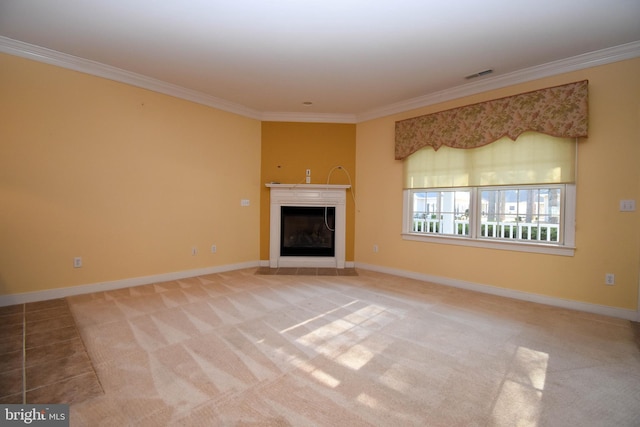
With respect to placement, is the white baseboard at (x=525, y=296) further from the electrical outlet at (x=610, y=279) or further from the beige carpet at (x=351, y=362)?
the electrical outlet at (x=610, y=279)

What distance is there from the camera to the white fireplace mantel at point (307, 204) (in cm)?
481

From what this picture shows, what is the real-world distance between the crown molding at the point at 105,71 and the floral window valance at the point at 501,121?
2.86m

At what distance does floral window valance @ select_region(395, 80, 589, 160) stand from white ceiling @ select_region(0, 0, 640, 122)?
1.15 feet

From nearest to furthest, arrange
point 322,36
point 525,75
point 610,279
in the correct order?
1. point 322,36
2. point 610,279
3. point 525,75

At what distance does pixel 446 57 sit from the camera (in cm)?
299

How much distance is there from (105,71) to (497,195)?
508cm

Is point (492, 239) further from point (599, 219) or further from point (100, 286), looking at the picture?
point (100, 286)

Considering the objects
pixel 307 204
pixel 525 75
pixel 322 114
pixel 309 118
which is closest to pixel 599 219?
pixel 525 75

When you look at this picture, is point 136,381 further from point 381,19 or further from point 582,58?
point 582,58

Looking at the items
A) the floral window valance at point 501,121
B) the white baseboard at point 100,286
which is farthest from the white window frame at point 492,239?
the white baseboard at point 100,286

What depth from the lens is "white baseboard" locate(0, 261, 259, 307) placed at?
2.90 m

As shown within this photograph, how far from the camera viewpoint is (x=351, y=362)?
6.36 feet

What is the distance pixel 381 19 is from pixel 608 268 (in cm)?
332

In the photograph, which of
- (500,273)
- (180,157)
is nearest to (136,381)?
(180,157)
